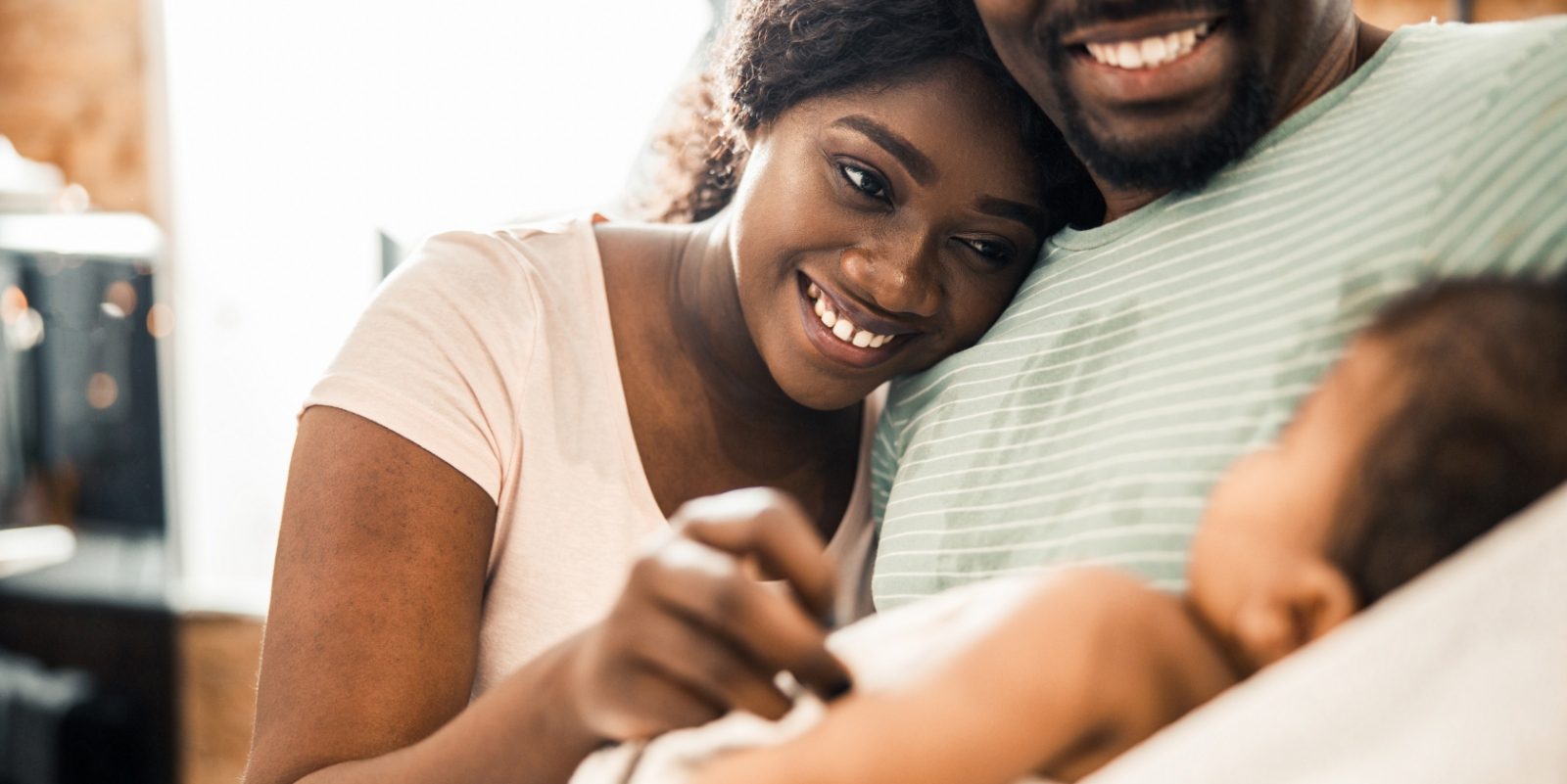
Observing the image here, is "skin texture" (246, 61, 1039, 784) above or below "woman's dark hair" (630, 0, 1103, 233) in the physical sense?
below

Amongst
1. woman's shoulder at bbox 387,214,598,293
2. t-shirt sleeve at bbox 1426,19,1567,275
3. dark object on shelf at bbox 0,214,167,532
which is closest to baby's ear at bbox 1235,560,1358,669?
t-shirt sleeve at bbox 1426,19,1567,275

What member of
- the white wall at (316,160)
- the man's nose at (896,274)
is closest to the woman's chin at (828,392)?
the man's nose at (896,274)

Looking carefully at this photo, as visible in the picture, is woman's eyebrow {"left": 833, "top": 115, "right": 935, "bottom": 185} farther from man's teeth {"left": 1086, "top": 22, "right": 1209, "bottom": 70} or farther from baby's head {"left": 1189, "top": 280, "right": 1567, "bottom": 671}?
baby's head {"left": 1189, "top": 280, "right": 1567, "bottom": 671}

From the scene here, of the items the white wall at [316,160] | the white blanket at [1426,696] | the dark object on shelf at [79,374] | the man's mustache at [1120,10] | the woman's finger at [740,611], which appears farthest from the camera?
the dark object on shelf at [79,374]

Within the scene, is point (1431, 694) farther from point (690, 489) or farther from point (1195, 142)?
point (690, 489)

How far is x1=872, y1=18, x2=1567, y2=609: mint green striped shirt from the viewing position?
76 centimetres

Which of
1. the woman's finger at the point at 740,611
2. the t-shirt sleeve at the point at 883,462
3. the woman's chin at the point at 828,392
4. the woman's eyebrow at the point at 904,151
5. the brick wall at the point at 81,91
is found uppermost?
the woman's eyebrow at the point at 904,151

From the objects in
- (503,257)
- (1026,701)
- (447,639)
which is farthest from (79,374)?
(1026,701)

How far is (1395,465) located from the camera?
0.66 meters

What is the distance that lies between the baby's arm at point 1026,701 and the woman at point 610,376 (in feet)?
0.97

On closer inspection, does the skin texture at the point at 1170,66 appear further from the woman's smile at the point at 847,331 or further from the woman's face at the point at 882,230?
the woman's smile at the point at 847,331

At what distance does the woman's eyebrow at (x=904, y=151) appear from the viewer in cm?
117

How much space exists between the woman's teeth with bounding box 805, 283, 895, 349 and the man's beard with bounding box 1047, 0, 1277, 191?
0.99 ft

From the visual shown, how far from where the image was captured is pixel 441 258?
1260 mm
